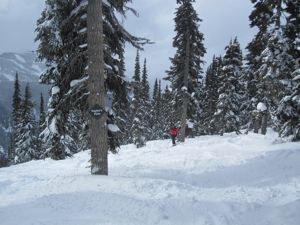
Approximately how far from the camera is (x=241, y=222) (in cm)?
845

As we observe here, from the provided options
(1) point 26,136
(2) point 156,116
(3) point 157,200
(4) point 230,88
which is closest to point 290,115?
(3) point 157,200

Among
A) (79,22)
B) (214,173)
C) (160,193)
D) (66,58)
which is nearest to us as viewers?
(160,193)

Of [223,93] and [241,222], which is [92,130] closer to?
[241,222]

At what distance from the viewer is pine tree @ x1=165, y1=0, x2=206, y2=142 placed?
31.0 meters

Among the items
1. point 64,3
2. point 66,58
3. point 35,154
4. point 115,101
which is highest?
point 64,3

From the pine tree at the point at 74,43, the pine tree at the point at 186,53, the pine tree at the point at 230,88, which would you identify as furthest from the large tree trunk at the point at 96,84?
the pine tree at the point at 230,88

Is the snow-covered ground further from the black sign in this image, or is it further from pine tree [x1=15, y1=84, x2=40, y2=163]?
pine tree [x1=15, y1=84, x2=40, y2=163]

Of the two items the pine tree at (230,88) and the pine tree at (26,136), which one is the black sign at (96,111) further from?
the pine tree at (26,136)

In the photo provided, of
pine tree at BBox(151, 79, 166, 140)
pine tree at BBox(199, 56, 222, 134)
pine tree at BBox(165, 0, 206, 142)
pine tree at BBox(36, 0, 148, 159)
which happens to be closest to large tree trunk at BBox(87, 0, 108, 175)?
pine tree at BBox(36, 0, 148, 159)

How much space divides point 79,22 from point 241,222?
8.17 metres

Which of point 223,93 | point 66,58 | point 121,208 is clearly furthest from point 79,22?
point 223,93

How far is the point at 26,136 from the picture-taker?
51656mm

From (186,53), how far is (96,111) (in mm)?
22009

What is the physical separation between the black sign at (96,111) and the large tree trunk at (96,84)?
108 mm
